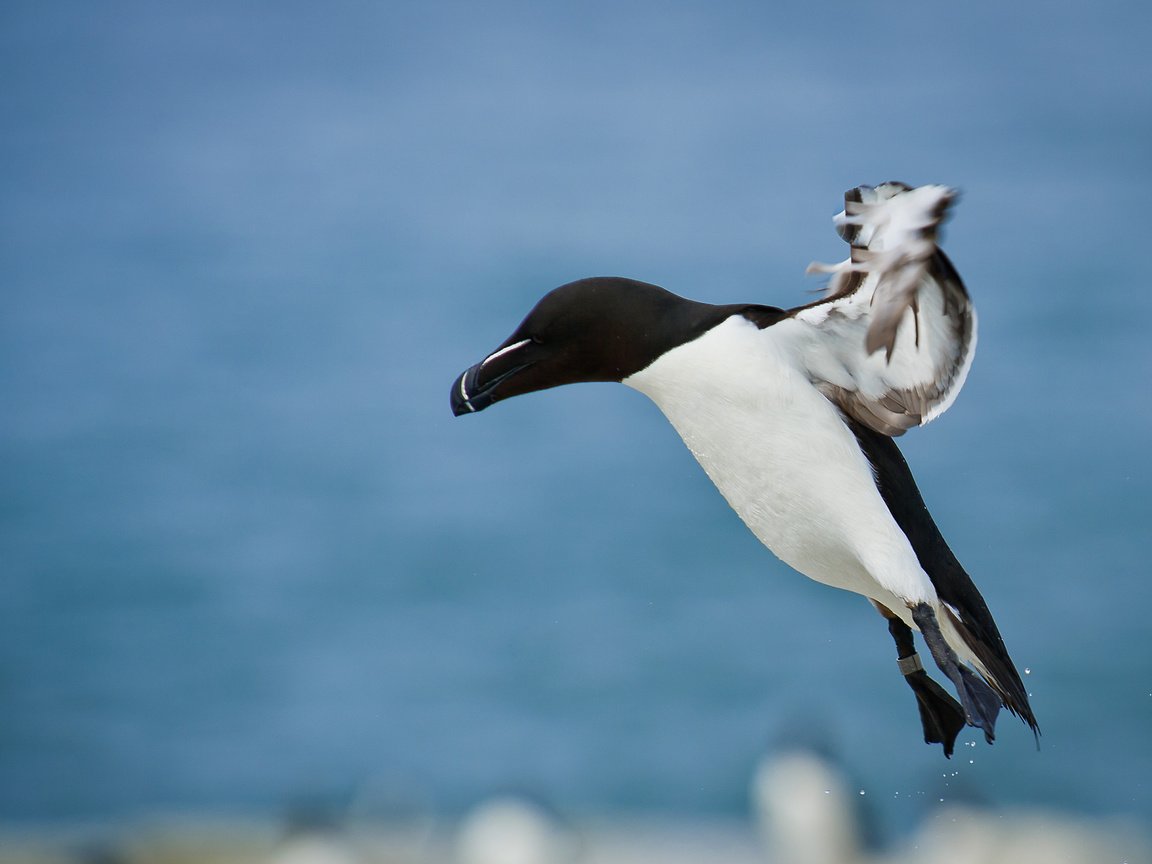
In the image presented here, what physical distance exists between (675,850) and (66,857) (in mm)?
1537

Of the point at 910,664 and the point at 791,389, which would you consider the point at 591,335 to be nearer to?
the point at 791,389

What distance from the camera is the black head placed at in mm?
2043

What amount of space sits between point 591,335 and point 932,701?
78cm

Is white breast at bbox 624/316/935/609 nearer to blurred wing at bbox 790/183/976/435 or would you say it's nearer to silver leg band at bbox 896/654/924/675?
blurred wing at bbox 790/183/976/435

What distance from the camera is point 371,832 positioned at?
401cm

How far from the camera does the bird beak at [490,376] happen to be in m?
2.08

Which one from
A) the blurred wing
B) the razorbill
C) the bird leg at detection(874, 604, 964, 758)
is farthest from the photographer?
the bird leg at detection(874, 604, 964, 758)

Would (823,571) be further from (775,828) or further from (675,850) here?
(675,850)

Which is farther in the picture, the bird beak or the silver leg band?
the silver leg band

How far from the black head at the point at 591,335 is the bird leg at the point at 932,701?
579mm

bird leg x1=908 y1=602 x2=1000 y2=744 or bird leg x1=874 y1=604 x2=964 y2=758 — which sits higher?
bird leg x1=908 y1=602 x2=1000 y2=744

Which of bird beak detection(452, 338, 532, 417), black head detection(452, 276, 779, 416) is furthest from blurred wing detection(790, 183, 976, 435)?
bird beak detection(452, 338, 532, 417)

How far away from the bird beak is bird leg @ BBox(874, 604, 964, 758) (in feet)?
2.22

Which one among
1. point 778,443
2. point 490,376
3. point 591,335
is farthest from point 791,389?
point 490,376
